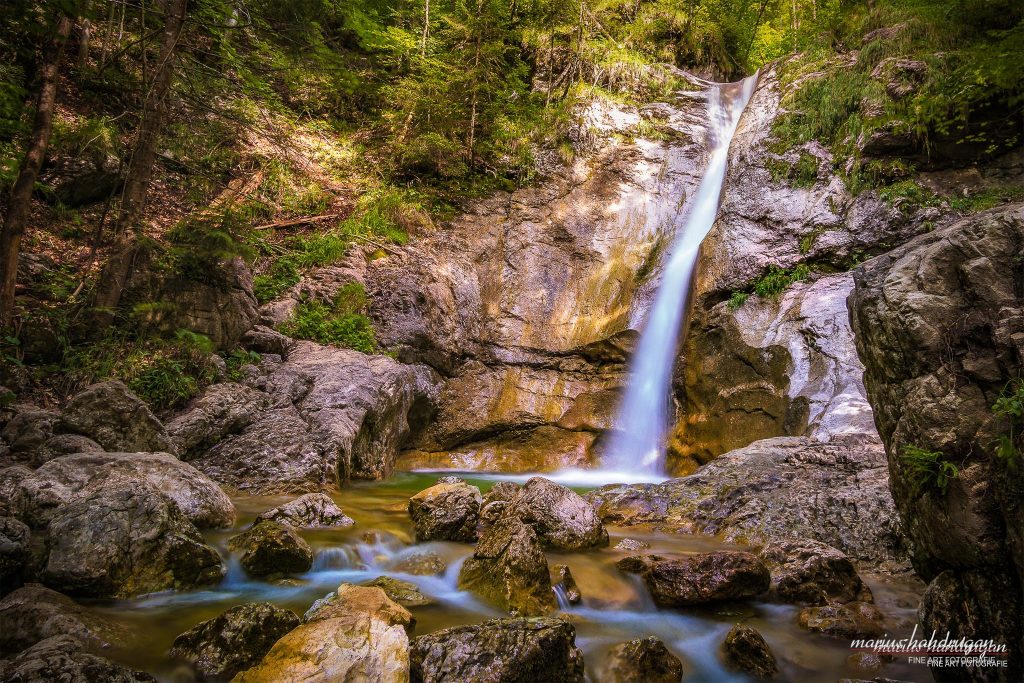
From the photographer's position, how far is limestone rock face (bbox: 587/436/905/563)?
4.73 m

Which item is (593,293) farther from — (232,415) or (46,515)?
(46,515)

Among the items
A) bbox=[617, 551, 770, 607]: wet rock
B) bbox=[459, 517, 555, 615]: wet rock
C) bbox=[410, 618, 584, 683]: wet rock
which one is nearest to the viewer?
bbox=[410, 618, 584, 683]: wet rock

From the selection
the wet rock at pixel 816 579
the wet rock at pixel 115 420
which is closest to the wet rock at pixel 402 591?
the wet rock at pixel 816 579

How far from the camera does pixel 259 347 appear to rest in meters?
8.05

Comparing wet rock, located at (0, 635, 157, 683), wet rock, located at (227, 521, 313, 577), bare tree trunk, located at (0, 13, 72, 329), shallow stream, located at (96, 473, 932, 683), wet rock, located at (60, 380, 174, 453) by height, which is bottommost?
shallow stream, located at (96, 473, 932, 683)

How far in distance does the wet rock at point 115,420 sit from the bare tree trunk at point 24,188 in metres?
1.52

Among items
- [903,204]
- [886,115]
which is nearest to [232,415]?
[903,204]

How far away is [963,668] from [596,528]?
107 inches

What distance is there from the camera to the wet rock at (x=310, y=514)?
4.93 metres

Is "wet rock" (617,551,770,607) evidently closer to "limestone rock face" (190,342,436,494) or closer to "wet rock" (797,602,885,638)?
"wet rock" (797,602,885,638)

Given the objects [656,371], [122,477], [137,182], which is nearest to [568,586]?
[122,477]

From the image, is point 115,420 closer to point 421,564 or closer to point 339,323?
point 421,564

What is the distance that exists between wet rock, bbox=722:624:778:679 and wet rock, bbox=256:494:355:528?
3554 mm

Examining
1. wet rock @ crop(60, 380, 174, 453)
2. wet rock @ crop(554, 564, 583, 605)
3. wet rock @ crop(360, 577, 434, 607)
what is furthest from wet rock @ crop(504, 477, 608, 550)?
wet rock @ crop(60, 380, 174, 453)
